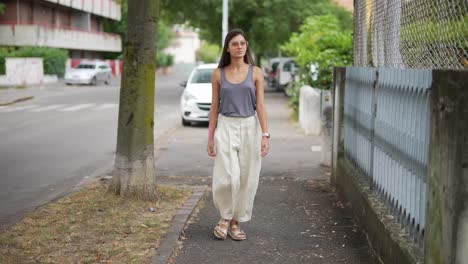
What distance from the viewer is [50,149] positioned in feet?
40.4

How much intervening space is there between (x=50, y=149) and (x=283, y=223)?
7161mm

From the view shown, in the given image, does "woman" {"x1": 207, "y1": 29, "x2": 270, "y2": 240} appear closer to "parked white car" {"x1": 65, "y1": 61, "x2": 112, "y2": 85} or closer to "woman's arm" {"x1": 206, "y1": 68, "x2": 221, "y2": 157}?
"woman's arm" {"x1": 206, "y1": 68, "x2": 221, "y2": 157}

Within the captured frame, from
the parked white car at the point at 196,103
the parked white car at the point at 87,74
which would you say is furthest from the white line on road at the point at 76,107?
the parked white car at the point at 87,74

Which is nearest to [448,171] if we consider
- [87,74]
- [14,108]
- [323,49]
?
[323,49]

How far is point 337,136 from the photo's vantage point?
26.2ft

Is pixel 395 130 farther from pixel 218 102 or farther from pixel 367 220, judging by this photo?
pixel 218 102

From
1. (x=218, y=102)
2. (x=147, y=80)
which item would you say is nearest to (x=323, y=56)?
(x=147, y=80)

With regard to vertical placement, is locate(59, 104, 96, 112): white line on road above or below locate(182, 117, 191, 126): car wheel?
below

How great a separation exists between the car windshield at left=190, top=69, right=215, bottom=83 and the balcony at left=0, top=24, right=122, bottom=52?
Result: 29904 millimetres

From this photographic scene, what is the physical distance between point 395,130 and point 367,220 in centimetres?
100

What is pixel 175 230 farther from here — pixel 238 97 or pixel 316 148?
pixel 316 148

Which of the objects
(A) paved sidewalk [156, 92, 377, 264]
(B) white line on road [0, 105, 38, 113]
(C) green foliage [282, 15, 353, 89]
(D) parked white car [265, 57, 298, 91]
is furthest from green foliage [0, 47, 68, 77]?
(A) paved sidewalk [156, 92, 377, 264]

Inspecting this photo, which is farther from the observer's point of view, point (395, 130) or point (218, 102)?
point (218, 102)

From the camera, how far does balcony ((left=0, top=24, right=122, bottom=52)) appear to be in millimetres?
44781
